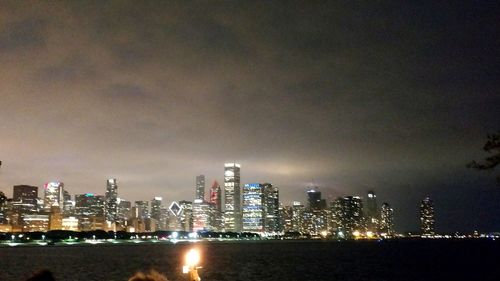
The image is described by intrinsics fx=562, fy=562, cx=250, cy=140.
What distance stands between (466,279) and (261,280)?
33.2m

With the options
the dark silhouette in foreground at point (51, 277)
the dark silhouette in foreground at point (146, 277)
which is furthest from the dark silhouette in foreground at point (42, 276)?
the dark silhouette in foreground at point (146, 277)

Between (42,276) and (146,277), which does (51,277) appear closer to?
(42,276)

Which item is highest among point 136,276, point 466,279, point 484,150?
point 484,150

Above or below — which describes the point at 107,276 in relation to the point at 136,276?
below

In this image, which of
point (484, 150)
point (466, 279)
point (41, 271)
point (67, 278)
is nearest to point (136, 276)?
point (41, 271)

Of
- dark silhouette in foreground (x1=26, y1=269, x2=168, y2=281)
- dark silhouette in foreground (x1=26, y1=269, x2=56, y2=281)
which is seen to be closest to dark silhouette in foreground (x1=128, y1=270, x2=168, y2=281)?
dark silhouette in foreground (x1=26, y1=269, x2=168, y2=281)

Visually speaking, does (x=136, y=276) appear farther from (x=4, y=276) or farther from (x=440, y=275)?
(x=440, y=275)

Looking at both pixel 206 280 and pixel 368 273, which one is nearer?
pixel 206 280

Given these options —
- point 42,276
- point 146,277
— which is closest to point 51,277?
point 42,276

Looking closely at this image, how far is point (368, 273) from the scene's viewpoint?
9400 centimetres

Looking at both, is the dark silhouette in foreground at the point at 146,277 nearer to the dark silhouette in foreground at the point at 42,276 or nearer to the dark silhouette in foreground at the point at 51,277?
the dark silhouette in foreground at the point at 51,277

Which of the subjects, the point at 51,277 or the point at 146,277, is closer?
the point at 146,277

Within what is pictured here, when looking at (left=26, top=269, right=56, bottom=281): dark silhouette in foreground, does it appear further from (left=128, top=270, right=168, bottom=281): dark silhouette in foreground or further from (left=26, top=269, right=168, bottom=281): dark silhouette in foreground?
(left=128, top=270, right=168, bottom=281): dark silhouette in foreground

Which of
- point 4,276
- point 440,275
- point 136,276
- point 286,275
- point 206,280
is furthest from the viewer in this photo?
point 440,275
